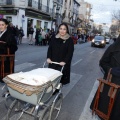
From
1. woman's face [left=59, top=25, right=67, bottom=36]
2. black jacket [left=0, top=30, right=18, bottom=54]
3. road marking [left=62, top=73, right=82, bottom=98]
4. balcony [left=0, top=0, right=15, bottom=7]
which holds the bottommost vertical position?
road marking [left=62, top=73, right=82, bottom=98]

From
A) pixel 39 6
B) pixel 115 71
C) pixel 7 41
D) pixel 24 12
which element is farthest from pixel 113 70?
pixel 39 6

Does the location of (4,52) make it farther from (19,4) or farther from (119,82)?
(19,4)

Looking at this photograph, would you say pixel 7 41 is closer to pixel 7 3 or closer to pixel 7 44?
pixel 7 44

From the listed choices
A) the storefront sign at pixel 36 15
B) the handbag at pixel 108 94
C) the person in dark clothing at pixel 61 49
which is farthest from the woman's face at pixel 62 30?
the storefront sign at pixel 36 15

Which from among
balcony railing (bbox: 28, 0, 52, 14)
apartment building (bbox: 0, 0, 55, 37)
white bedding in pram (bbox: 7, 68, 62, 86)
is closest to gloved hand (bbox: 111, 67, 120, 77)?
white bedding in pram (bbox: 7, 68, 62, 86)

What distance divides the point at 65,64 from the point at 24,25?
88.6ft

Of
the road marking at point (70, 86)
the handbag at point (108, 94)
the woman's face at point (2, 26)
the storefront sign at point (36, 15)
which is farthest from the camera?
the storefront sign at point (36, 15)

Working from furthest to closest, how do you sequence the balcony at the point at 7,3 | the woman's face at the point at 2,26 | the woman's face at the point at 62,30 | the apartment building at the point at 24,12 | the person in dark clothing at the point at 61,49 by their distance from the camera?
1. the balcony at the point at 7,3
2. the apartment building at the point at 24,12
3. the woman's face at the point at 2,26
4. the person in dark clothing at the point at 61,49
5. the woman's face at the point at 62,30

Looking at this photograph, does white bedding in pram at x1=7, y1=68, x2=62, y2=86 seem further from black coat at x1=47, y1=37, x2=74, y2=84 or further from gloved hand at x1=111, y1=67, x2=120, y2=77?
black coat at x1=47, y1=37, x2=74, y2=84

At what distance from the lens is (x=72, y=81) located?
690cm

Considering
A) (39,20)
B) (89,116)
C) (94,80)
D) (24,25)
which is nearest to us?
(89,116)

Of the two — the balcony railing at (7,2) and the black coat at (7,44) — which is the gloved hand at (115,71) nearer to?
the black coat at (7,44)

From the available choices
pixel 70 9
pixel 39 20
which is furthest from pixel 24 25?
pixel 70 9

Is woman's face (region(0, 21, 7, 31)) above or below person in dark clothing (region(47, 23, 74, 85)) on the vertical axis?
above
